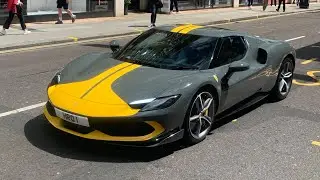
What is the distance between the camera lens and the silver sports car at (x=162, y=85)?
444 centimetres

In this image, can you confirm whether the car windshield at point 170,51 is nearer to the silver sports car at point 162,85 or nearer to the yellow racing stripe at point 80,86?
the silver sports car at point 162,85

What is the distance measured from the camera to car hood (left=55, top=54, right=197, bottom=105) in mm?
4578

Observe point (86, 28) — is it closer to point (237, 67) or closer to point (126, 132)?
point (237, 67)

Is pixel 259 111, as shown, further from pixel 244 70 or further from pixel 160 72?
pixel 160 72

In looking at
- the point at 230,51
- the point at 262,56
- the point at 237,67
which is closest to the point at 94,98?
the point at 237,67

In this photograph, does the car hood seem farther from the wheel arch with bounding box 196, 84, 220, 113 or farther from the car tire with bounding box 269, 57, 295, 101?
the car tire with bounding box 269, 57, 295, 101

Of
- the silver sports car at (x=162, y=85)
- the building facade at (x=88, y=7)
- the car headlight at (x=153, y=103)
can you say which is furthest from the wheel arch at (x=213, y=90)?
the building facade at (x=88, y=7)

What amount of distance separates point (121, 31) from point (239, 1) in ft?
54.6

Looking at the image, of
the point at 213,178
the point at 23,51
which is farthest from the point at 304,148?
the point at 23,51

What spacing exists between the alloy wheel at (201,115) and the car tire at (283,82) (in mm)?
2081

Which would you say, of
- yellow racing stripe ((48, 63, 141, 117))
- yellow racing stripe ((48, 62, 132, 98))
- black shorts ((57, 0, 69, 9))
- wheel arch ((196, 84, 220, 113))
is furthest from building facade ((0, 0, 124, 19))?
wheel arch ((196, 84, 220, 113))

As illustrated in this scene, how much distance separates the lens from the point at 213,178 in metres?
4.25

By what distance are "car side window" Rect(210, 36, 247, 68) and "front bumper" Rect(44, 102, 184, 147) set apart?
1.30m

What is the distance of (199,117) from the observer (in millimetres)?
5012
